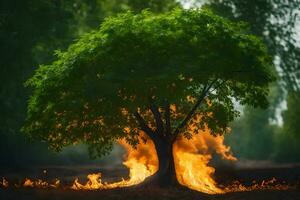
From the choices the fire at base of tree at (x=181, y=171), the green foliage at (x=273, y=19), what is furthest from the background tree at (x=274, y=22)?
the fire at base of tree at (x=181, y=171)

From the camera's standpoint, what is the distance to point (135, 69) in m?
22.6

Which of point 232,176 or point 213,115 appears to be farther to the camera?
point 232,176

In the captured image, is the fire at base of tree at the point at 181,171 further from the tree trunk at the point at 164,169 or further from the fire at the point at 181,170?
the tree trunk at the point at 164,169

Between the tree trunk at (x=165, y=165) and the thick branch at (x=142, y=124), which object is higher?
the thick branch at (x=142, y=124)

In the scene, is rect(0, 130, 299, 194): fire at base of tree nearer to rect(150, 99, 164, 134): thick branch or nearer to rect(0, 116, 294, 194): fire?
rect(0, 116, 294, 194): fire

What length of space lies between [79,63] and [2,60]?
78.5 feet

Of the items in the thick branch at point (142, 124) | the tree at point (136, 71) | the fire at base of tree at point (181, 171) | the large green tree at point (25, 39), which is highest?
the large green tree at point (25, 39)

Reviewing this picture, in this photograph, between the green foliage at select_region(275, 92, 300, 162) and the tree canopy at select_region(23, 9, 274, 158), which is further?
the green foliage at select_region(275, 92, 300, 162)

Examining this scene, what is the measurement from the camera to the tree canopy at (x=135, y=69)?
22.3 m

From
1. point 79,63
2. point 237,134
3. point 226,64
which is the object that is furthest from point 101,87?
point 237,134

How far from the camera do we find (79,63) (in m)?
22.9

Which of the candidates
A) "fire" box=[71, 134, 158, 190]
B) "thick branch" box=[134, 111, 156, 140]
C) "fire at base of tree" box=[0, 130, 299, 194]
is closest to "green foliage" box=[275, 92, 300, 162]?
"fire at base of tree" box=[0, 130, 299, 194]

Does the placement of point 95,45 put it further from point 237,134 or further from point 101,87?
point 237,134

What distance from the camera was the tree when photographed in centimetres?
2230
